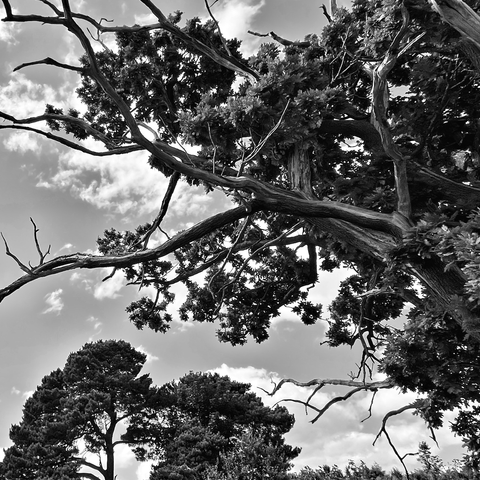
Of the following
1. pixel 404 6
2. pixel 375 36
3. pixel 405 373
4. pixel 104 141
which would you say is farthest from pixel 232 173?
pixel 405 373

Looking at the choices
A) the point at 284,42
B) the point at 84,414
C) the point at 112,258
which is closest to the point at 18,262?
the point at 112,258

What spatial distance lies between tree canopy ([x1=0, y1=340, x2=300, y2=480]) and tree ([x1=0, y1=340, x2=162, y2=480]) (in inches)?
2.0

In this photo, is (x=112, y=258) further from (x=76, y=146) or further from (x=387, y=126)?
(x=387, y=126)

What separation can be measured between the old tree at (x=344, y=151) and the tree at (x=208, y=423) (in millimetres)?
14213

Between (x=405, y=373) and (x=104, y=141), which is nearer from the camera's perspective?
(x=405, y=373)

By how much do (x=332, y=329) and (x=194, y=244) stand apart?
4433mm

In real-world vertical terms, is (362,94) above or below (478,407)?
above

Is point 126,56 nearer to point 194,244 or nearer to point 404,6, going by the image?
point 194,244

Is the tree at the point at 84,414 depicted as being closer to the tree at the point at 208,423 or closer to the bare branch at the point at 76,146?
the tree at the point at 208,423

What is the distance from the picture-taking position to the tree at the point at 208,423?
22.8m

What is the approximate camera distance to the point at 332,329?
12.4m

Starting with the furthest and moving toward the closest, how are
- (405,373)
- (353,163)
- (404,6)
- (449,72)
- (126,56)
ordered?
(126,56), (353,163), (449,72), (405,373), (404,6)

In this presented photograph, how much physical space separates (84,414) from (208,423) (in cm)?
684

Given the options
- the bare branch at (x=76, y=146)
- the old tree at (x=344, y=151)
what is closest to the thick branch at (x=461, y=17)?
the old tree at (x=344, y=151)
